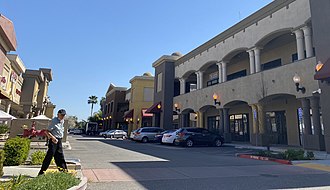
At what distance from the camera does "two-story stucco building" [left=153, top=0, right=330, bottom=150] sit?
16.6 meters

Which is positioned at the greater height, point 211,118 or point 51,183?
point 211,118

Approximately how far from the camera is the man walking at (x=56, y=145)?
7129 millimetres

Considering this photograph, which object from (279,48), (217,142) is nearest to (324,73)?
(279,48)

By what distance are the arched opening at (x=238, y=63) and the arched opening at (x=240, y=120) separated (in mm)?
3382

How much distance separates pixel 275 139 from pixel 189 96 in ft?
37.0

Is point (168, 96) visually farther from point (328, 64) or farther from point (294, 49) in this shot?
point (328, 64)

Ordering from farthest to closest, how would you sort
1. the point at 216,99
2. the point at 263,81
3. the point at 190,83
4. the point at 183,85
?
the point at 190,83, the point at 183,85, the point at 216,99, the point at 263,81

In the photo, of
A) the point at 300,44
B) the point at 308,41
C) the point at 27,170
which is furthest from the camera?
the point at 300,44

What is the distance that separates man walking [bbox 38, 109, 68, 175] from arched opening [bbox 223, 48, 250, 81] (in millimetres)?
19187

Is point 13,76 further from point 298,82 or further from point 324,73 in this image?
point 324,73

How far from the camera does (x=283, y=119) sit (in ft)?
71.4

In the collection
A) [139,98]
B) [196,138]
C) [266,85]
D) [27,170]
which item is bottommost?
[27,170]

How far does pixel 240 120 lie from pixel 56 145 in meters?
22.3

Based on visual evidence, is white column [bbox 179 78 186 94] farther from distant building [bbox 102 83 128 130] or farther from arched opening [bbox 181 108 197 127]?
distant building [bbox 102 83 128 130]
